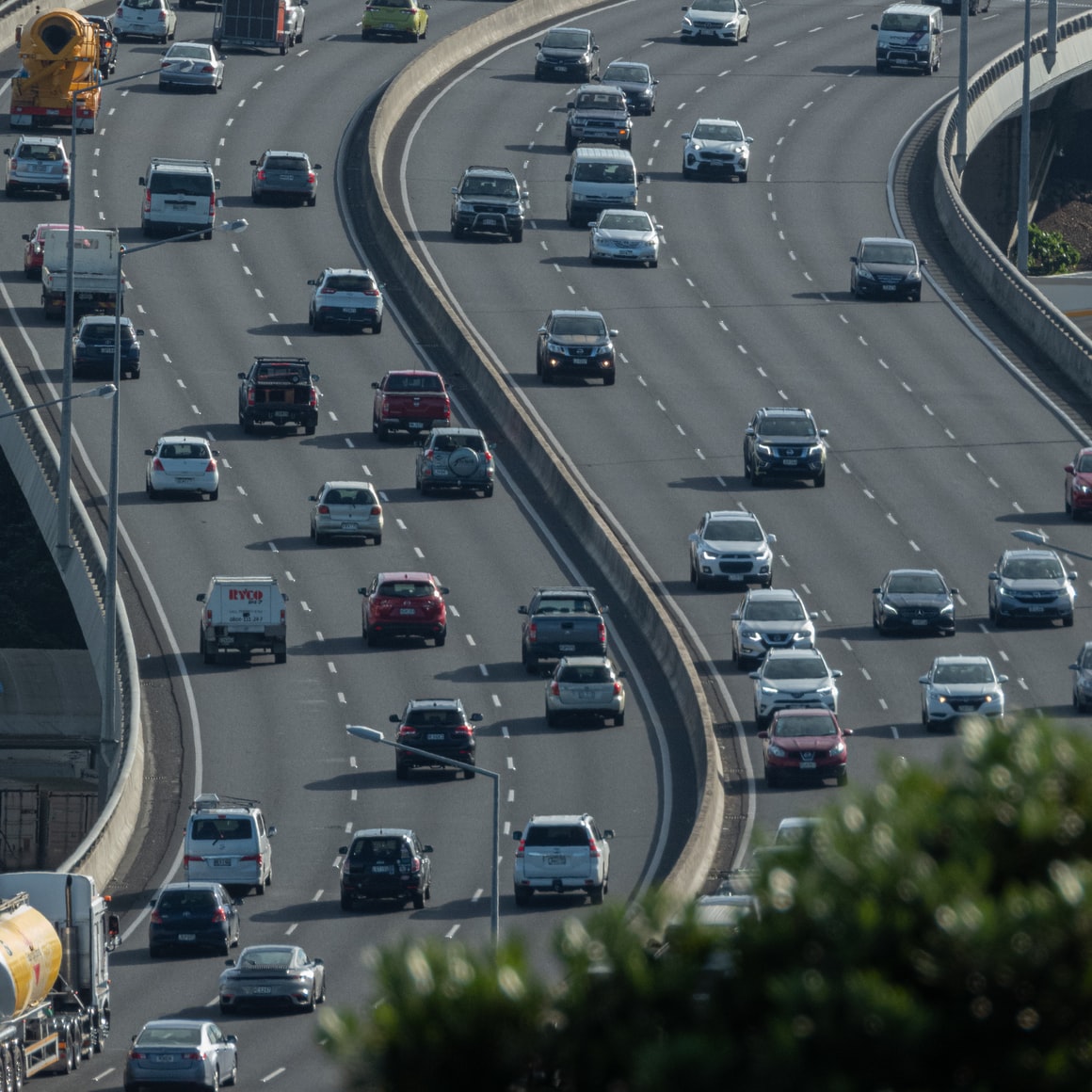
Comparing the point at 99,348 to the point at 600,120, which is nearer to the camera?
the point at 99,348

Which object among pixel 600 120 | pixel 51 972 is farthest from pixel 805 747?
pixel 600 120

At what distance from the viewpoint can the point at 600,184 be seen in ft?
286

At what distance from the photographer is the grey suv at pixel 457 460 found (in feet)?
219

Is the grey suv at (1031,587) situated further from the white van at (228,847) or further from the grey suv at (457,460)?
the white van at (228,847)

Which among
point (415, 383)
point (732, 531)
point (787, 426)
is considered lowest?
point (415, 383)

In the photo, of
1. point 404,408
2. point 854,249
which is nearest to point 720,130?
point 854,249

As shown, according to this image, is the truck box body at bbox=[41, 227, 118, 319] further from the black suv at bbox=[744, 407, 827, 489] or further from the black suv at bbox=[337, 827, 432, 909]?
the black suv at bbox=[337, 827, 432, 909]

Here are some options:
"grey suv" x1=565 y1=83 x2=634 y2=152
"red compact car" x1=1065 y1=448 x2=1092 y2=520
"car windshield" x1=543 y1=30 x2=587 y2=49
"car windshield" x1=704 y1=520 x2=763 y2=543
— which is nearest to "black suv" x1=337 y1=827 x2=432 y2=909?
"car windshield" x1=704 y1=520 x2=763 y2=543

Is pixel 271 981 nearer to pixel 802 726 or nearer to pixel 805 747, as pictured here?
pixel 805 747

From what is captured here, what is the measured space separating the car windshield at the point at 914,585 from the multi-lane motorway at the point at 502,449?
110 cm

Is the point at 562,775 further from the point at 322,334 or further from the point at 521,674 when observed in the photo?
the point at 322,334

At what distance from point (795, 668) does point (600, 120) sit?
4573cm

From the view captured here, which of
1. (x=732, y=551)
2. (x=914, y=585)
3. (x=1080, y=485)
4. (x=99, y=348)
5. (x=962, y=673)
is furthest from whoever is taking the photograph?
(x=99, y=348)

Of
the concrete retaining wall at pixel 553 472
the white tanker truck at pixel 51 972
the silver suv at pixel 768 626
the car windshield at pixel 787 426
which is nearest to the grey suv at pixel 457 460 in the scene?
the concrete retaining wall at pixel 553 472
